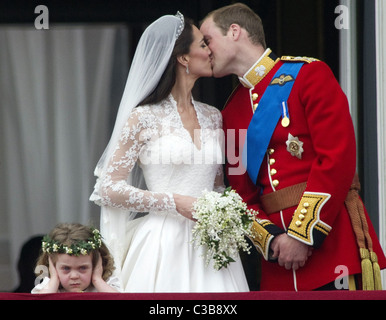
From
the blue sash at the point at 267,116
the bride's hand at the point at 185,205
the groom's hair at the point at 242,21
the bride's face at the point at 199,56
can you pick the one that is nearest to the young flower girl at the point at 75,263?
the bride's hand at the point at 185,205

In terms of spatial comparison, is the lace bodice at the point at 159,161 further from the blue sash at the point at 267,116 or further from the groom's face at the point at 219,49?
the groom's face at the point at 219,49

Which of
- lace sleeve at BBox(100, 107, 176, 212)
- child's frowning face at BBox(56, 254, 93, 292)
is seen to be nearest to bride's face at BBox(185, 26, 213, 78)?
lace sleeve at BBox(100, 107, 176, 212)

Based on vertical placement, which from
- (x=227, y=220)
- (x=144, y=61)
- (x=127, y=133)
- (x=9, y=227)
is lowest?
(x=9, y=227)

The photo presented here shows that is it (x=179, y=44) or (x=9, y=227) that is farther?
(x=9, y=227)

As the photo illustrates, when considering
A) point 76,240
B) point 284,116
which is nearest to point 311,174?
point 284,116

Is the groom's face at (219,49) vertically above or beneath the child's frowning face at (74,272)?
above

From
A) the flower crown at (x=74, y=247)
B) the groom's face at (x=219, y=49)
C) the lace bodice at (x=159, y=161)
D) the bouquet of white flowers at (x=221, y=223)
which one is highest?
the groom's face at (x=219, y=49)

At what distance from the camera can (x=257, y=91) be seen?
14.5 feet

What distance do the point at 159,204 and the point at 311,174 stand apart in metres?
0.68

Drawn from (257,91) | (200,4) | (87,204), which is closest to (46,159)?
(87,204)

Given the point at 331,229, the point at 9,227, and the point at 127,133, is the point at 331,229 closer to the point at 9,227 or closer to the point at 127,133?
the point at 127,133

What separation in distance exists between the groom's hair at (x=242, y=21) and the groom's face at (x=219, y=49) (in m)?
0.03

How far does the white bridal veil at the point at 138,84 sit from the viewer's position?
14.2 feet

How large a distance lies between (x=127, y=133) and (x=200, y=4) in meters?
1.26
